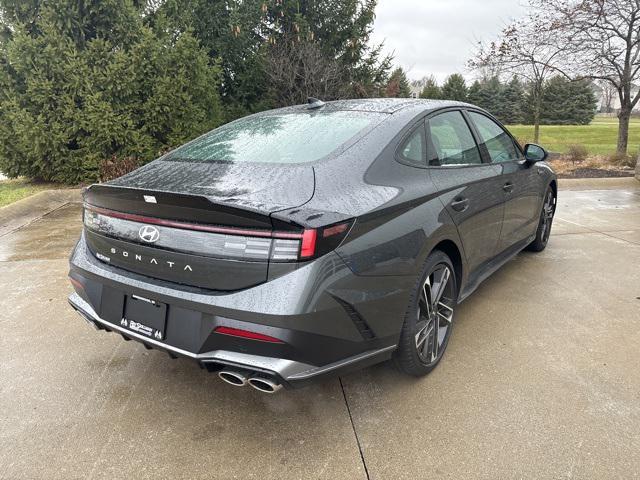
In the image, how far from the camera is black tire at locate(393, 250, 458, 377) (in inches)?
90.4

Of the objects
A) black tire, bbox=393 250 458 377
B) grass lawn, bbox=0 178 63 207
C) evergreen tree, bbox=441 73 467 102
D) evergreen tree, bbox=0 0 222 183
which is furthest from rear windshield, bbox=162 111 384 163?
evergreen tree, bbox=441 73 467 102

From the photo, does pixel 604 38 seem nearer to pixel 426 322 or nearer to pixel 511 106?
pixel 426 322

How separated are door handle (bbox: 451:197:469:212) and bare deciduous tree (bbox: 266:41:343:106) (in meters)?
9.37

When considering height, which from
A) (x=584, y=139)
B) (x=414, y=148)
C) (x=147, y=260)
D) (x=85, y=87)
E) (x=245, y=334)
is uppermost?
(x=584, y=139)

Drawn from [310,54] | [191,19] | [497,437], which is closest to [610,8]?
[310,54]

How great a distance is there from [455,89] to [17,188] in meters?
33.2

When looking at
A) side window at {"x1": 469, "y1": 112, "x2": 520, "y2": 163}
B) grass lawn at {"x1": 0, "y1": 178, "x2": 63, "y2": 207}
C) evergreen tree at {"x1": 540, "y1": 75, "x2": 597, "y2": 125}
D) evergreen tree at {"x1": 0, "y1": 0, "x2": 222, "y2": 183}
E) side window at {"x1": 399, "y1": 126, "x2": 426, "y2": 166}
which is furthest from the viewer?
evergreen tree at {"x1": 540, "y1": 75, "x2": 597, "y2": 125}

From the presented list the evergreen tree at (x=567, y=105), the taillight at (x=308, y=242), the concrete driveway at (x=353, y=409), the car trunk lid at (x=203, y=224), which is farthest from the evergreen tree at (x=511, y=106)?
the taillight at (x=308, y=242)

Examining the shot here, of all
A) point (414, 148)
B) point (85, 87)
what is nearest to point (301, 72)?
point (85, 87)

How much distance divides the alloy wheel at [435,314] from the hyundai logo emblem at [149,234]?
1.33 meters

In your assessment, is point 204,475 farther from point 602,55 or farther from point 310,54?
point 602,55

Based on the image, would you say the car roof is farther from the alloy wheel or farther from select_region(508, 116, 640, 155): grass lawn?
select_region(508, 116, 640, 155): grass lawn

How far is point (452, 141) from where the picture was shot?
9.71 ft

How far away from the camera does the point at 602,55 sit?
1096 centimetres
